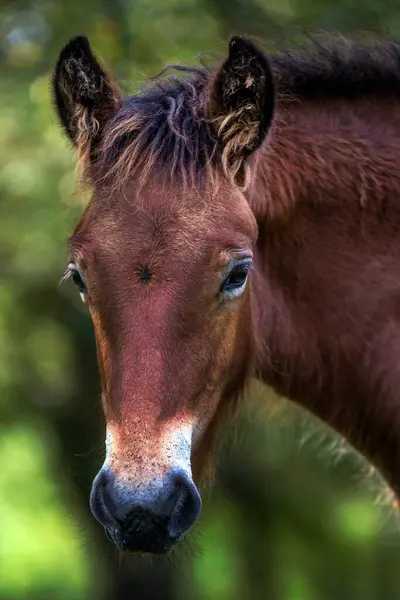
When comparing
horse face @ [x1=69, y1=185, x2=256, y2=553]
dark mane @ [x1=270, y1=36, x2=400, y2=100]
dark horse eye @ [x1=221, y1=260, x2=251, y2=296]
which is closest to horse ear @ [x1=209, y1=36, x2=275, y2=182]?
horse face @ [x1=69, y1=185, x2=256, y2=553]

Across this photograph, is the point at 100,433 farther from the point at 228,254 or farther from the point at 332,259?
the point at 228,254

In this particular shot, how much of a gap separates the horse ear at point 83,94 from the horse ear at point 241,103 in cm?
53

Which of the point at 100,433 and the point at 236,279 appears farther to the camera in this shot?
the point at 100,433

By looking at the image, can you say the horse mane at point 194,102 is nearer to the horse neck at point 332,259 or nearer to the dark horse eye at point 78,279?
the horse neck at point 332,259

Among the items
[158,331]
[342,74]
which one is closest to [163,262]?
[158,331]

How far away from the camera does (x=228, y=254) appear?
3.63 metres

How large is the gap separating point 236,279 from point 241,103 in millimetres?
814

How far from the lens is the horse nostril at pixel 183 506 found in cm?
324

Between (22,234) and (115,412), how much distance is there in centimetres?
484

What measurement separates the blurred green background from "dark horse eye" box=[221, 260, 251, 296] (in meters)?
0.90

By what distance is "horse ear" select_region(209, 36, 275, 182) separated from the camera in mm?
3770

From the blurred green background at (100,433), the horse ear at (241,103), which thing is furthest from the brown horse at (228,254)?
the blurred green background at (100,433)

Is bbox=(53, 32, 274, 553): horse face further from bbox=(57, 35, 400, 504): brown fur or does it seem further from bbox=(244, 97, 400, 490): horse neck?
bbox=(244, 97, 400, 490): horse neck

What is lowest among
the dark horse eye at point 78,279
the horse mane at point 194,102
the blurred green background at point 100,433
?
the blurred green background at point 100,433
